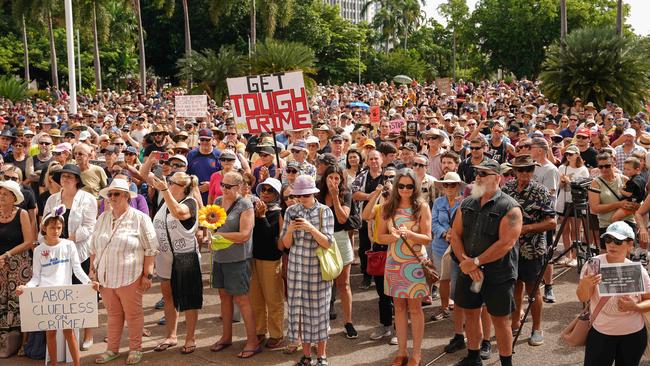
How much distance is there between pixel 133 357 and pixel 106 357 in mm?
288

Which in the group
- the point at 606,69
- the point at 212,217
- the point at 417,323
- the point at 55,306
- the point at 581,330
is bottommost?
the point at 417,323

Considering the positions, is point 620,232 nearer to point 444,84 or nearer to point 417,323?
point 417,323

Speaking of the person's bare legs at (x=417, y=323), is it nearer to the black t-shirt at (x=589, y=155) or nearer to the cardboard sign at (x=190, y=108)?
the black t-shirt at (x=589, y=155)

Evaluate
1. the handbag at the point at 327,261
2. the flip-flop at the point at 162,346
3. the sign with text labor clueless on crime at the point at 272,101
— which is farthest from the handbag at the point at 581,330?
the sign with text labor clueless on crime at the point at 272,101

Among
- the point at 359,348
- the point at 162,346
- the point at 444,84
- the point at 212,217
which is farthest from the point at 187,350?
the point at 444,84

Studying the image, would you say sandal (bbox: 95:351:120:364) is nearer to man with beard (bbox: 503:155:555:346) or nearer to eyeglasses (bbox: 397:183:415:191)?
eyeglasses (bbox: 397:183:415:191)

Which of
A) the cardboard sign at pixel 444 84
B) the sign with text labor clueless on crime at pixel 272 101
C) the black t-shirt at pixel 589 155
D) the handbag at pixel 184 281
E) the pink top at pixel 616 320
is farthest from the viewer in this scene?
the cardboard sign at pixel 444 84

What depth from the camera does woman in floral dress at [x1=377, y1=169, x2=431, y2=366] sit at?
607cm

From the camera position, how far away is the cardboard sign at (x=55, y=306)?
609cm

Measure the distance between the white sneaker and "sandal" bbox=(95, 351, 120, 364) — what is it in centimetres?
258

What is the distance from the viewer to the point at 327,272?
6172 mm

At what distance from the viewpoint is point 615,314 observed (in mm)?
4805

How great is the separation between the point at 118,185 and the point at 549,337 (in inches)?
177

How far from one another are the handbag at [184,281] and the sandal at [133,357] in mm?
565
